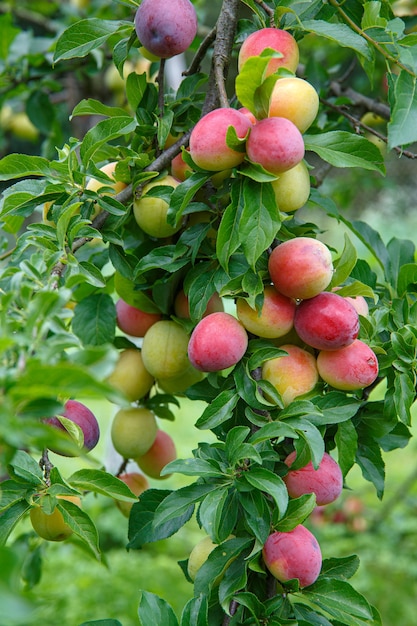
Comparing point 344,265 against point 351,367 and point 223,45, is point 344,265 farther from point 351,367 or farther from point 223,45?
point 223,45

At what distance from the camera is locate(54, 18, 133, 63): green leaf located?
62 centimetres

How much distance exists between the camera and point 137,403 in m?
0.74

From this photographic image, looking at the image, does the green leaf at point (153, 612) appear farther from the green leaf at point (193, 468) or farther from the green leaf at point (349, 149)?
the green leaf at point (349, 149)

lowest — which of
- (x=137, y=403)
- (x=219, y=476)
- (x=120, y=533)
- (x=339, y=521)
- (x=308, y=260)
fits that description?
(x=339, y=521)

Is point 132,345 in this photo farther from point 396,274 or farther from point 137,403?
point 396,274

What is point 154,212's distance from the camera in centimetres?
60

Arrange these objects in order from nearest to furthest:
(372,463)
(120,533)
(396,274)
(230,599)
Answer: (230,599), (372,463), (396,274), (120,533)

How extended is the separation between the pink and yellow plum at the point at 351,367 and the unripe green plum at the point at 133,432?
0.76 ft

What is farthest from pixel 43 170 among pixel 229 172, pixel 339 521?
pixel 339 521

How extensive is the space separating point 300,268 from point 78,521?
25cm

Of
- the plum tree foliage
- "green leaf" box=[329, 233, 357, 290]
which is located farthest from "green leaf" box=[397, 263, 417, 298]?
"green leaf" box=[329, 233, 357, 290]

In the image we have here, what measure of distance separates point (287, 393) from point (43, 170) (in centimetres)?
27

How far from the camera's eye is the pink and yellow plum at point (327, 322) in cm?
52

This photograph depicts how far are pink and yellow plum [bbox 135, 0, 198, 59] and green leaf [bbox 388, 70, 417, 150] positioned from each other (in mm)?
186
